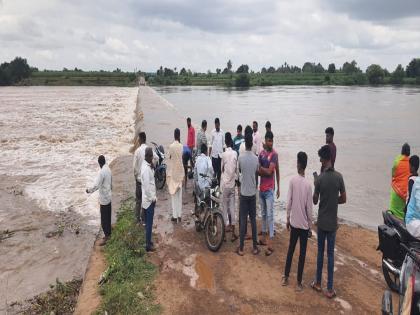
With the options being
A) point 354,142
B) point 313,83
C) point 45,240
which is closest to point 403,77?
point 313,83

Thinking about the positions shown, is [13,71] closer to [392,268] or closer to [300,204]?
[300,204]

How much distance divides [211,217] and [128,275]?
1862 mm

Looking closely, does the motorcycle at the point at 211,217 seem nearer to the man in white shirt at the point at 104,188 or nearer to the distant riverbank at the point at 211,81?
the man in white shirt at the point at 104,188

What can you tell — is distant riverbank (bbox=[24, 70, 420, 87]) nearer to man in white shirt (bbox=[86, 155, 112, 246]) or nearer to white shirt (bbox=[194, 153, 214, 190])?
white shirt (bbox=[194, 153, 214, 190])

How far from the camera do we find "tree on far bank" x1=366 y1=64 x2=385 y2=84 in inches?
4230

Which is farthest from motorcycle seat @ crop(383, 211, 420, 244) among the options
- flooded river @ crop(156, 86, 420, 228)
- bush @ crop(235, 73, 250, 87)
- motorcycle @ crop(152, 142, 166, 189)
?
bush @ crop(235, 73, 250, 87)

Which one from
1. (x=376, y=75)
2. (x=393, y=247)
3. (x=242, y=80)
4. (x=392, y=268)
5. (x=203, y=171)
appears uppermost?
(x=376, y=75)

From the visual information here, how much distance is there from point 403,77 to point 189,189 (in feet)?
364

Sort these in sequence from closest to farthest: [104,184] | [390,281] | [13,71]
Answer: [390,281]
[104,184]
[13,71]

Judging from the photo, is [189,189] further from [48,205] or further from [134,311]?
[134,311]

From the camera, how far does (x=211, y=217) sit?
7.30 metres

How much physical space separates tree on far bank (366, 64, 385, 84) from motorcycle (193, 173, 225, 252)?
368 ft

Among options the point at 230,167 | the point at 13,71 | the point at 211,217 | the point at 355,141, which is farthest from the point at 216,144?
the point at 13,71

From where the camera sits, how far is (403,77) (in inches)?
4149
